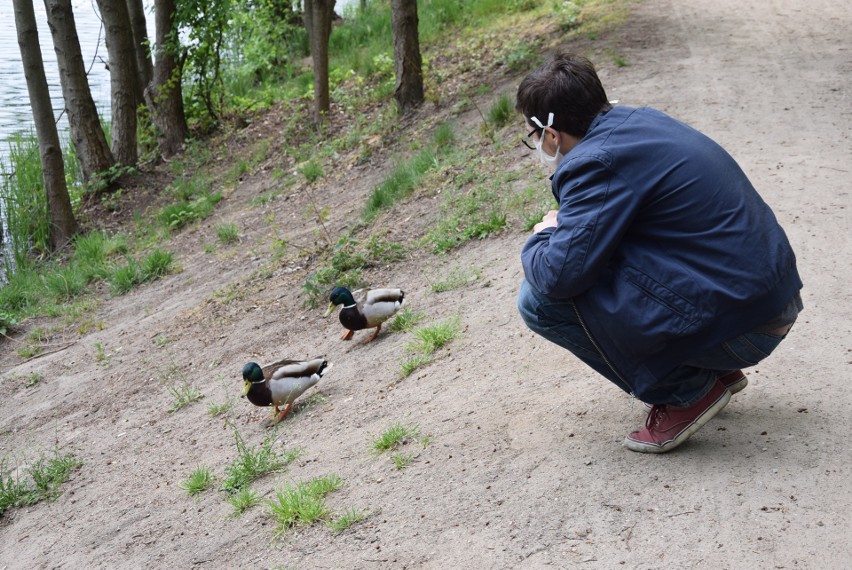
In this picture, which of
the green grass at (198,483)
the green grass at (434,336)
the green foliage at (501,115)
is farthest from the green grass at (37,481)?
the green foliage at (501,115)

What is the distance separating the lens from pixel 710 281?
308cm

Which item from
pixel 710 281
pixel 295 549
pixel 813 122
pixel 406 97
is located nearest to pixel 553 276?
pixel 710 281

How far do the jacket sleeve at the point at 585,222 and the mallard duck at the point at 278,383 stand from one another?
2.88 m

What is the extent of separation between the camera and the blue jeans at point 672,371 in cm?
326

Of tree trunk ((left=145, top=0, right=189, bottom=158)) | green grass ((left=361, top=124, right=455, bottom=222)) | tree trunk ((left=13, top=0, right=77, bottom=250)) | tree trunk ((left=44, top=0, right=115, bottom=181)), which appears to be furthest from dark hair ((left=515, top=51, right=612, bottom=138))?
tree trunk ((left=145, top=0, right=189, bottom=158))

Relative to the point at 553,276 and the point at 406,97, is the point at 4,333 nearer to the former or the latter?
the point at 406,97

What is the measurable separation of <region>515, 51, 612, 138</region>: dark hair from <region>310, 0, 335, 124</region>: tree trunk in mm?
9882

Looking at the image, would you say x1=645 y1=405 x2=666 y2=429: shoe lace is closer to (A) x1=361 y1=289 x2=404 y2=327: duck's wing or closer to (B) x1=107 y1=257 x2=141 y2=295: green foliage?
(A) x1=361 y1=289 x2=404 y2=327: duck's wing


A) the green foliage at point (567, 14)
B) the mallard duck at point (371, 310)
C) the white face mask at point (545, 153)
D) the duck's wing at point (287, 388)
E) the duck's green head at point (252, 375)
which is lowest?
the duck's wing at point (287, 388)

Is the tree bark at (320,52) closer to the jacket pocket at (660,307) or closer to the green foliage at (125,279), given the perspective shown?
the green foliage at (125,279)

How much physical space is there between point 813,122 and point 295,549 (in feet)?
22.6

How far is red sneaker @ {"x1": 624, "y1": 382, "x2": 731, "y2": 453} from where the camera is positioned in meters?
3.50

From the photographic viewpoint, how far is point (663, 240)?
3152 millimetres

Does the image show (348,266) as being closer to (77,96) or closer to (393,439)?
(393,439)
